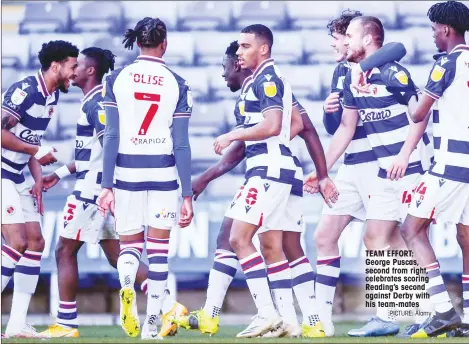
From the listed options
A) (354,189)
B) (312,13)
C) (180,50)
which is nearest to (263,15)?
(312,13)

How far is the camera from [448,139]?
24.0ft

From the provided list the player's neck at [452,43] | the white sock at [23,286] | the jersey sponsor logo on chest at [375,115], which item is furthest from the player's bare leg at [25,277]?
the player's neck at [452,43]

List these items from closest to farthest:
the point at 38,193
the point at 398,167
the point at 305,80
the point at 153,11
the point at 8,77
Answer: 1. the point at 398,167
2. the point at 38,193
3. the point at 305,80
4. the point at 8,77
5. the point at 153,11

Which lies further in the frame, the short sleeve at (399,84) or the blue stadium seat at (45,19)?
the blue stadium seat at (45,19)

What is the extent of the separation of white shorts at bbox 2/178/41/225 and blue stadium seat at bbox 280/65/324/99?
16.7 feet

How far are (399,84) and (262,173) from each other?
3.64 feet

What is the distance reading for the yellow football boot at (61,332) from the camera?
8.14 m

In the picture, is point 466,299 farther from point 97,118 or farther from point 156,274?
point 97,118

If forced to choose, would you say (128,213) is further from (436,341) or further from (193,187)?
(436,341)

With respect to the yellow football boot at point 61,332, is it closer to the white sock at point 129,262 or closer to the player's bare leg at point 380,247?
the white sock at point 129,262

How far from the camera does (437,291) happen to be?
23.8 feet

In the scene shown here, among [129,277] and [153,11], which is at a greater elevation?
[153,11]

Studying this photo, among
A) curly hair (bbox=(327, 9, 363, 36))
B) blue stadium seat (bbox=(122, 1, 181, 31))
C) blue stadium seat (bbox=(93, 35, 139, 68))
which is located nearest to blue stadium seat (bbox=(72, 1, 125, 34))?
blue stadium seat (bbox=(122, 1, 181, 31))

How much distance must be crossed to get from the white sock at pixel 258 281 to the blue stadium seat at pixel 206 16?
6.98 metres
